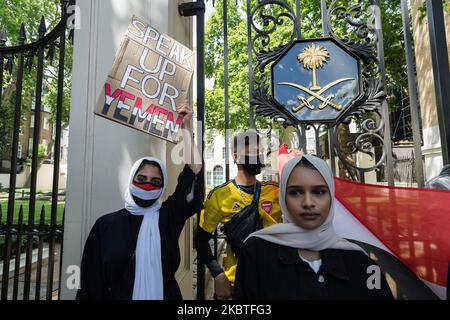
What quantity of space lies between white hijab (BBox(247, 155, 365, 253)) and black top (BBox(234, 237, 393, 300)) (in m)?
0.03

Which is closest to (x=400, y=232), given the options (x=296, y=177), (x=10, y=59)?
(x=296, y=177)

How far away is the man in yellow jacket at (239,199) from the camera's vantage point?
6.76 ft

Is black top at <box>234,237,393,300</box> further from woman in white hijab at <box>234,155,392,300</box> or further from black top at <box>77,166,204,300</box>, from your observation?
black top at <box>77,166,204,300</box>

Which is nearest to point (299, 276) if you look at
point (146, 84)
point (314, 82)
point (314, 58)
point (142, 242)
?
point (142, 242)

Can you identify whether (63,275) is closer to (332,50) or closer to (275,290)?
(275,290)

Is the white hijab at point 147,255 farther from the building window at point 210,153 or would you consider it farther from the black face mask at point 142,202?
the building window at point 210,153

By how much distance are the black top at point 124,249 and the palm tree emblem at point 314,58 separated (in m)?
1.39

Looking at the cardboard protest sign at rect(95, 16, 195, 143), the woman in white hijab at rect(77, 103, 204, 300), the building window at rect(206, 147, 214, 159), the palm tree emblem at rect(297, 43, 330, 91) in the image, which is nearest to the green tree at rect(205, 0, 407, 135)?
the palm tree emblem at rect(297, 43, 330, 91)

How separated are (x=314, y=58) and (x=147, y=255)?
81.8 inches

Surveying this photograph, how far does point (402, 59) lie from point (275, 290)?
8.31m

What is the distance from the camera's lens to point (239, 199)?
209 centimetres

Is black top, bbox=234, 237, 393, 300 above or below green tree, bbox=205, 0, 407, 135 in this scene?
below

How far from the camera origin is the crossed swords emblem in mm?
2428

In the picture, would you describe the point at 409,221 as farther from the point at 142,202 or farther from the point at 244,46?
the point at 244,46
